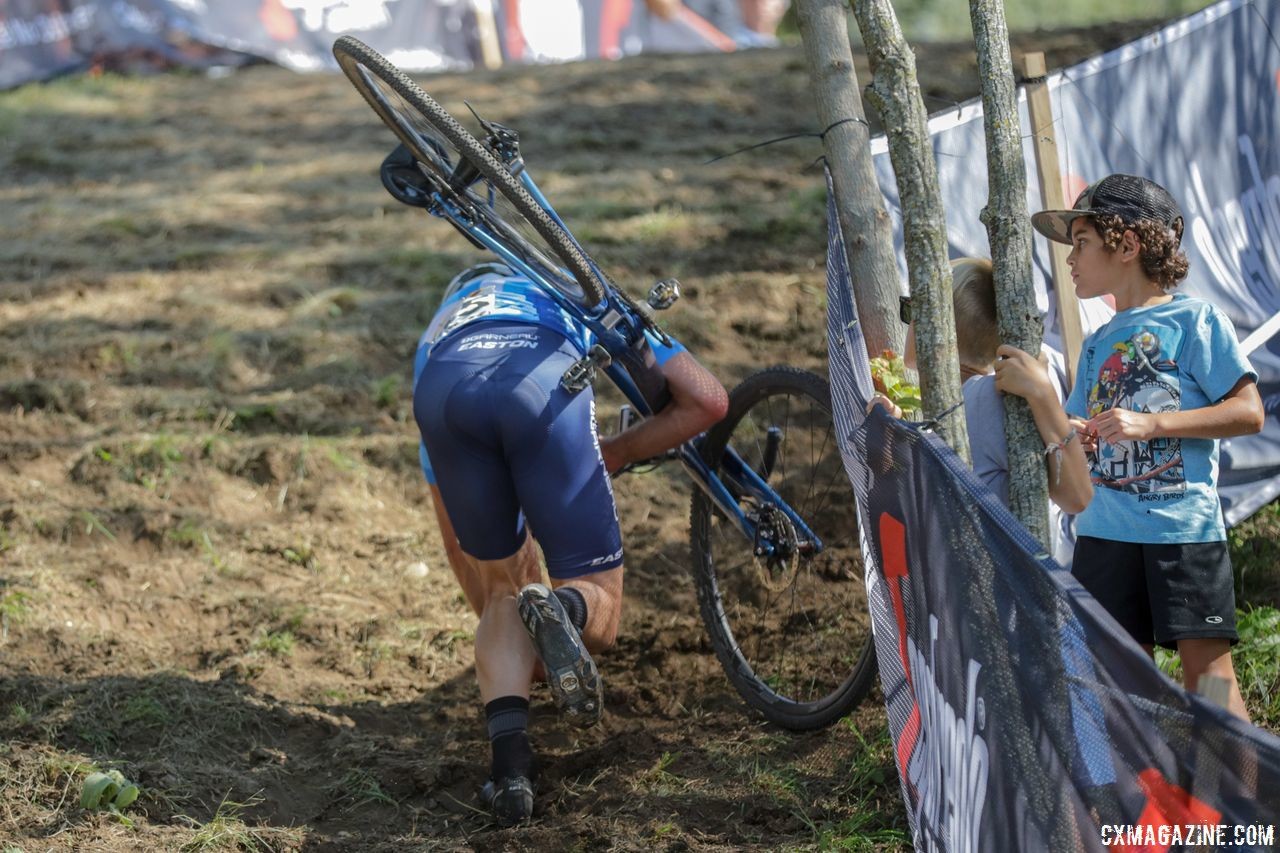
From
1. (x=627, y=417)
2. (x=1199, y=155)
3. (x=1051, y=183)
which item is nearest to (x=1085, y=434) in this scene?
(x=1051, y=183)

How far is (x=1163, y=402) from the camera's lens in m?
3.04

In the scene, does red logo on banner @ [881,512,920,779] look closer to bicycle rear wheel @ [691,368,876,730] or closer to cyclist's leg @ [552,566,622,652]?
bicycle rear wheel @ [691,368,876,730]

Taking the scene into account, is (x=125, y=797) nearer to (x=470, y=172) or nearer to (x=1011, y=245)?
(x=470, y=172)

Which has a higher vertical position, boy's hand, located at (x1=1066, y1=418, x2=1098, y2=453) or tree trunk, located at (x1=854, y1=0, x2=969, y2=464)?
tree trunk, located at (x1=854, y1=0, x2=969, y2=464)

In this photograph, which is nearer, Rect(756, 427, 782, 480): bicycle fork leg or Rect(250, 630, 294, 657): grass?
Rect(756, 427, 782, 480): bicycle fork leg

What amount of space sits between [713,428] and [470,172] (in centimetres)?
117

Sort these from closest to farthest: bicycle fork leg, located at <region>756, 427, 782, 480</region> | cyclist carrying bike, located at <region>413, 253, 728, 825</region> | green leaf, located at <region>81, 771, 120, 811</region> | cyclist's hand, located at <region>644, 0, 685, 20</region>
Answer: green leaf, located at <region>81, 771, 120, 811</region>, cyclist carrying bike, located at <region>413, 253, 728, 825</region>, bicycle fork leg, located at <region>756, 427, 782, 480</region>, cyclist's hand, located at <region>644, 0, 685, 20</region>

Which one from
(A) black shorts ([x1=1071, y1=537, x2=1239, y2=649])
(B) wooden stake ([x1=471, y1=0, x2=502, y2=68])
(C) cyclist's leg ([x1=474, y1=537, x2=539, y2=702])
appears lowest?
(C) cyclist's leg ([x1=474, y1=537, x2=539, y2=702])

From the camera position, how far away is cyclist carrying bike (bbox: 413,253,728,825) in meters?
3.75

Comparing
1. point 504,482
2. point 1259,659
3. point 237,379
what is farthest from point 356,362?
point 1259,659

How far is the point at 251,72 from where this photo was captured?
11406 millimetres

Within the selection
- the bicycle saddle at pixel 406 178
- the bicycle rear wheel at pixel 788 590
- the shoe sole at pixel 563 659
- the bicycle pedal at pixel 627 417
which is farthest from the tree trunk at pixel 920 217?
the bicycle saddle at pixel 406 178

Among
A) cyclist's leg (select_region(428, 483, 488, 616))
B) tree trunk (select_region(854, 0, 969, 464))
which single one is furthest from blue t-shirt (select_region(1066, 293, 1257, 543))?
cyclist's leg (select_region(428, 483, 488, 616))

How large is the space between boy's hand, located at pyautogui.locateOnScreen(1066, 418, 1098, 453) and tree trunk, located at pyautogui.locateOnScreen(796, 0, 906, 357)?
61 cm
